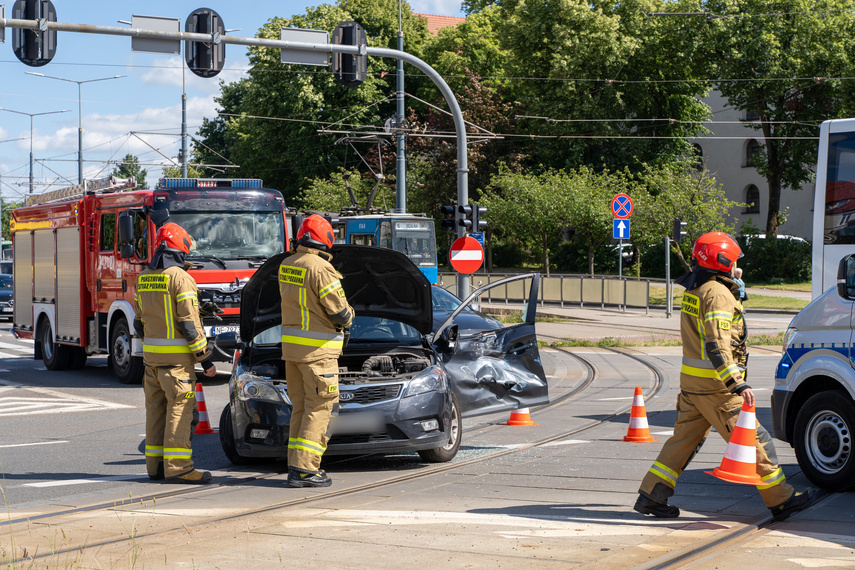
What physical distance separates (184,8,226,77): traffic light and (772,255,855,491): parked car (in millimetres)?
11312

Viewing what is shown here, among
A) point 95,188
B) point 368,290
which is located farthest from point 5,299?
point 368,290

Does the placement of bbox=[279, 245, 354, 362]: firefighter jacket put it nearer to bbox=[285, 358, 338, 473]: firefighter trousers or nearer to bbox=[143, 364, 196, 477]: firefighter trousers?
bbox=[285, 358, 338, 473]: firefighter trousers

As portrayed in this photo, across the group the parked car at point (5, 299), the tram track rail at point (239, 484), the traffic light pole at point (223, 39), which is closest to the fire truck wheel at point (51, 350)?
the traffic light pole at point (223, 39)

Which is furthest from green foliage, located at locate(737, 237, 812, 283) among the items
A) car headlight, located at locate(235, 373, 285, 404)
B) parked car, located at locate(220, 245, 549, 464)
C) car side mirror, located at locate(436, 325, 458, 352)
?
car headlight, located at locate(235, 373, 285, 404)

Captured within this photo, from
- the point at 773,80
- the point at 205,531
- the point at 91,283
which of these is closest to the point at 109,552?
the point at 205,531

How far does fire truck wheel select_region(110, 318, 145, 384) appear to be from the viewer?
15.4 meters

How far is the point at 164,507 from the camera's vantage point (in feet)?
22.9

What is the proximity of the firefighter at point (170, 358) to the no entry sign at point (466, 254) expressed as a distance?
971 cm

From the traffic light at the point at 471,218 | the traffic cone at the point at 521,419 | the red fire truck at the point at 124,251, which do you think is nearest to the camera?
the traffic cone at the point at 521,419

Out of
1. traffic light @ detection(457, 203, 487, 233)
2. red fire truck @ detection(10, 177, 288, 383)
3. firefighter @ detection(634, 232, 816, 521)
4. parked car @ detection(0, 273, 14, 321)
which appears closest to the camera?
firefighter @ detection(634, 232, 816, 521)

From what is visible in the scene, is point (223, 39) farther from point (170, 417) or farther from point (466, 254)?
point (170, 417)

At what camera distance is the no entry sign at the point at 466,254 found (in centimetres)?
1762

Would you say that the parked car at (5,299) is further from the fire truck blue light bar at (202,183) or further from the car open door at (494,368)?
the car open door at (494,368)

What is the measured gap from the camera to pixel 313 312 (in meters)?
7.53
